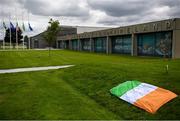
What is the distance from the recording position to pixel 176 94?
10070 millimetres

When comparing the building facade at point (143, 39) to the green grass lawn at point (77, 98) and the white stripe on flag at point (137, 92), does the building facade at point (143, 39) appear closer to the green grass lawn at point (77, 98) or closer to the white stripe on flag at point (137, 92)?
the green grass lawn at point (77, 98)

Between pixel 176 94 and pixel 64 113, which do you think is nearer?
pixel 64 113

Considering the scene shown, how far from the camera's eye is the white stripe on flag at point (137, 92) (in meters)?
10.3

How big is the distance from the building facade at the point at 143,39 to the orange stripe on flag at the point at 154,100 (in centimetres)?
2286

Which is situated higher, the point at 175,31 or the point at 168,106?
the point at 175,31

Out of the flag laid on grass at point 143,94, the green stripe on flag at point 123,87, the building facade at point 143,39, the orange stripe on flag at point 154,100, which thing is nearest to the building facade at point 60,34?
the building facade at point 143,39

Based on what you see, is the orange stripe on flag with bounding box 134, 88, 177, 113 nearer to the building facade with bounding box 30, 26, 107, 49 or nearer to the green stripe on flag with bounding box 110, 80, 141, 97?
the green stripe on flag with bounding box 110, 80, 141, 97

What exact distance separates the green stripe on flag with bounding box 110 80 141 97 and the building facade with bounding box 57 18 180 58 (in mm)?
21505

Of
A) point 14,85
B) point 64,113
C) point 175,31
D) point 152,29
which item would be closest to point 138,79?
point 64,113

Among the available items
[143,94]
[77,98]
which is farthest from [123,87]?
[77,98]

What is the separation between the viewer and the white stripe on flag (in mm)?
10264

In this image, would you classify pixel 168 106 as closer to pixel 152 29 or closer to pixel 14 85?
pixel 14 85

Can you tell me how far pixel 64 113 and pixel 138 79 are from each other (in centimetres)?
498

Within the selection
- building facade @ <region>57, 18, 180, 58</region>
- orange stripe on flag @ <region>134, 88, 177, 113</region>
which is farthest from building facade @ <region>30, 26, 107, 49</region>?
orange stripe on flag @ <region>134, 88, 177, 113</region>
